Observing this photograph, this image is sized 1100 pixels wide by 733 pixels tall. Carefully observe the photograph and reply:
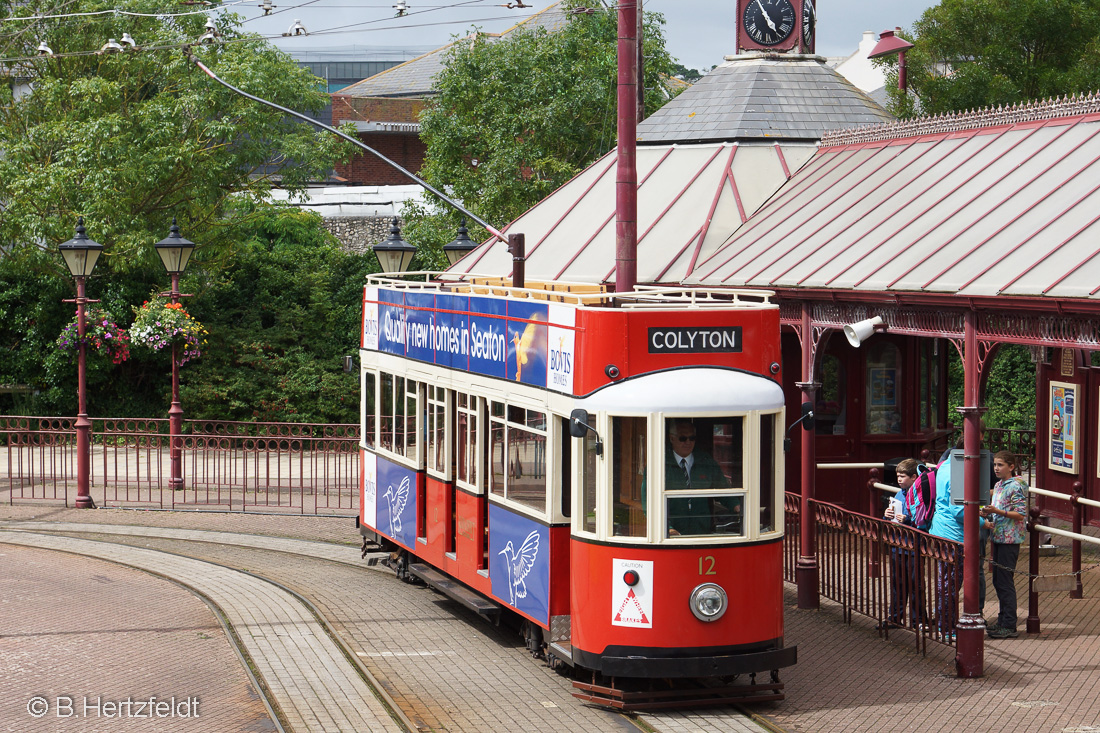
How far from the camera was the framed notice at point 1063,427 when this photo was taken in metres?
17.5

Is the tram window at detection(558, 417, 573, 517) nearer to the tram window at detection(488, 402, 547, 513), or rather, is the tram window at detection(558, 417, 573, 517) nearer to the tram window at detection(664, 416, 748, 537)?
the tram window at detection(488, 402, 547, 513)

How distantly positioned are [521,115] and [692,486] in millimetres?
20325

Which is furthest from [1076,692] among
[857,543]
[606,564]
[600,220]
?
[600,220]

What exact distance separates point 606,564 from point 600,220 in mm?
10664

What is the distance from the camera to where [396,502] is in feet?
48.6

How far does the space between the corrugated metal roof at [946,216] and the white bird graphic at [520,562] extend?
13.4 ft

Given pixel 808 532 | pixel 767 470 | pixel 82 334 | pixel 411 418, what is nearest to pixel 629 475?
pixel 767 470

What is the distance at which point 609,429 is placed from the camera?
10.0m

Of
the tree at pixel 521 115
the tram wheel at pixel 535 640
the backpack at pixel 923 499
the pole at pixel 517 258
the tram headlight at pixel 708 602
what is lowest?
the tram wheel at pixel 535 640

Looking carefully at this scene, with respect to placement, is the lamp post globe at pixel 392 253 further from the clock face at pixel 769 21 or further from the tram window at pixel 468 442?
the tram window at pixel 468 442

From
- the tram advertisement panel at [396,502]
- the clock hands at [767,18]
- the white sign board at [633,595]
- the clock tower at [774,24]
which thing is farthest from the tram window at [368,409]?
the clock hands at [767,18]

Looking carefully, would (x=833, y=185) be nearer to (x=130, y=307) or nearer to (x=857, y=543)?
(x=857, y=543)

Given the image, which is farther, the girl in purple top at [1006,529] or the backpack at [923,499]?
the backpack at [923,499]

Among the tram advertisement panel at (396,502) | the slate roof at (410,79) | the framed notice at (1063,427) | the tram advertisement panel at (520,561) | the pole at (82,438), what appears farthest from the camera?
the slate roof at (410,79)
